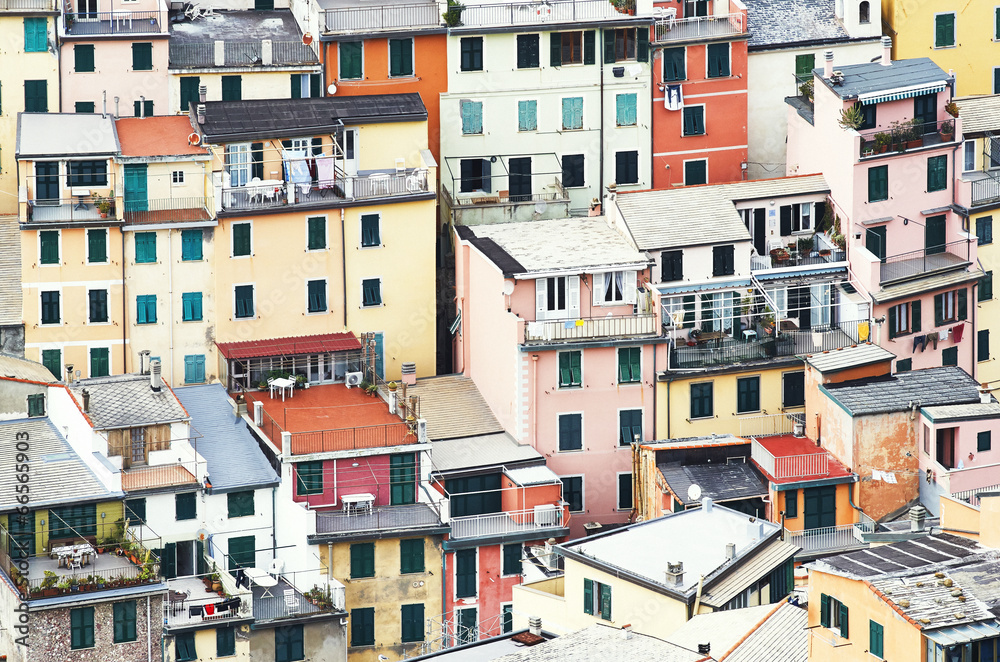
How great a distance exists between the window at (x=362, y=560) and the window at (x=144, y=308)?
47.4 feet

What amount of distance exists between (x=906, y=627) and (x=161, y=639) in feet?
101

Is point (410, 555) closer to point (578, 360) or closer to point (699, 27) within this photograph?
point (578, 360)

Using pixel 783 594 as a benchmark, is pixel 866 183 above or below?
above

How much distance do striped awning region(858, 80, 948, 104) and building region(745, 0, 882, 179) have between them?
7322mm

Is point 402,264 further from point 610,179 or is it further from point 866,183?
point 866,183

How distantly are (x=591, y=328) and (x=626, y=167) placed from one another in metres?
13.4

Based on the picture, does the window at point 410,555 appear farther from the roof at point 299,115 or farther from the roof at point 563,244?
the roof at point 299,115

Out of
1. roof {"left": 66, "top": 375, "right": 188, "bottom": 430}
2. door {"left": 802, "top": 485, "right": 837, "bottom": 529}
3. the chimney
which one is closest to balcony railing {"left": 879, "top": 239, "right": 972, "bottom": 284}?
door {"left": 802, "top": 485, "right": 837, "bottom": 529}

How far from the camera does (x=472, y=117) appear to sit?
113m

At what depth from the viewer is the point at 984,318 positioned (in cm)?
11188

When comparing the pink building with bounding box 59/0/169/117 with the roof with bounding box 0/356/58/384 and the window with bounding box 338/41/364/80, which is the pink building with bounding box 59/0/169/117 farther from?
the roof with bounding box 0/356/58/384

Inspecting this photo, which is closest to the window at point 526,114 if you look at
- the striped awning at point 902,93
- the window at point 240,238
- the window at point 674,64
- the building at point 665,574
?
the window at point 674,64

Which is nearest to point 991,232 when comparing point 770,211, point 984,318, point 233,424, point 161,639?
point 984,318

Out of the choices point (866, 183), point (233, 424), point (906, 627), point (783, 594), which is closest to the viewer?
point (906, 627)
